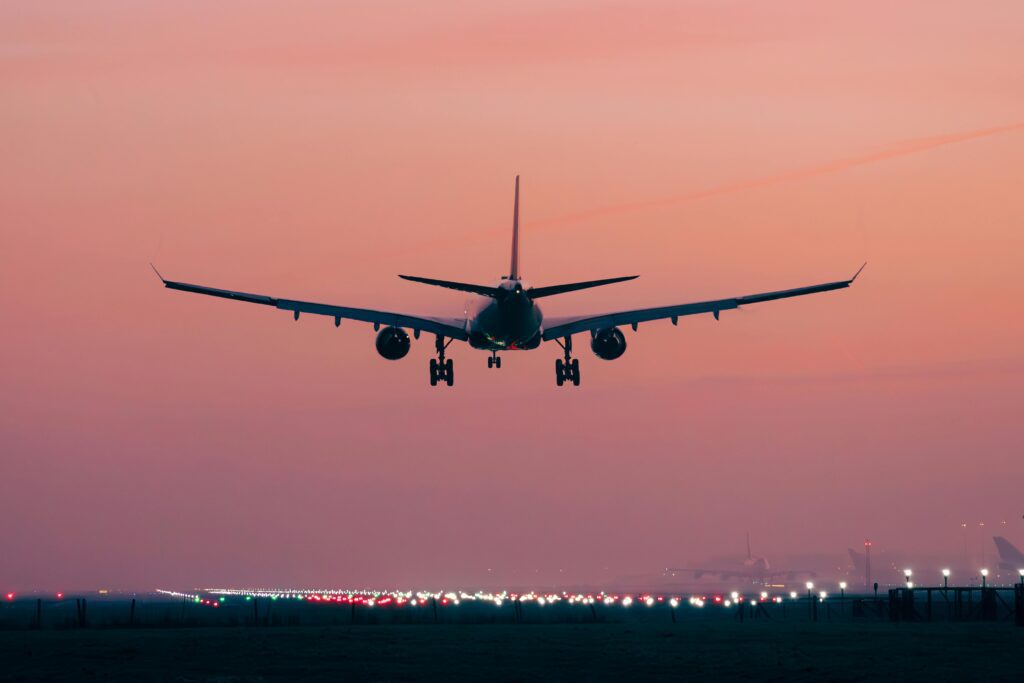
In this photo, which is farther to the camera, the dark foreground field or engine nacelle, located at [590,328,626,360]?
engine nacelle, located at [590,328,626,360]

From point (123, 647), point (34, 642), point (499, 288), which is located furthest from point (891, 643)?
point (34, 642)

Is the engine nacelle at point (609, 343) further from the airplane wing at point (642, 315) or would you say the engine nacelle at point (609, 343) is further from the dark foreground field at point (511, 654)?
the dark foreground field at point (511, 654)

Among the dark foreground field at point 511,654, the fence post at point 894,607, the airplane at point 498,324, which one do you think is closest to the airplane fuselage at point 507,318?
the airplane at point 498,324

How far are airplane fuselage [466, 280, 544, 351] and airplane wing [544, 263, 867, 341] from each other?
3.37 m

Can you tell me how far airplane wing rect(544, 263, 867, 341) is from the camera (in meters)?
78.4

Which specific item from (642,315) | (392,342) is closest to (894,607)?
(642,315)

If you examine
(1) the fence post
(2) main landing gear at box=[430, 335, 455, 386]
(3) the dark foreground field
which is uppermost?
(2) main landing gear at box=[430, 335, 455, 386]

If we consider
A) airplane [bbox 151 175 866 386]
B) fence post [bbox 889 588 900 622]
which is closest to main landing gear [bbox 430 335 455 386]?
airplane [bbox 151 175 866 386]

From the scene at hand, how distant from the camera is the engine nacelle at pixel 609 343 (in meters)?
80.1

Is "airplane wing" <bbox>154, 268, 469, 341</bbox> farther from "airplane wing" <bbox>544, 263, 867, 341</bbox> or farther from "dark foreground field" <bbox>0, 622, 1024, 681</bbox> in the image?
"dark foreground field" <bbox>0, 622, 1024, 681</bbox>

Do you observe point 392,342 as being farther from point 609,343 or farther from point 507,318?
point 609,343

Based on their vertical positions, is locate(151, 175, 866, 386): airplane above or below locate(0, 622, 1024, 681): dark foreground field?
above

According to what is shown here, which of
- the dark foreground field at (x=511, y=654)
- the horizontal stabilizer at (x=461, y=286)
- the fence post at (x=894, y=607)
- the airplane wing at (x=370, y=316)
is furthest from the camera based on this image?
the fence post at (x=894, y=607)

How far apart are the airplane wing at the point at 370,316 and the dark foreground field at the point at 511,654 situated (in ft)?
59.4
